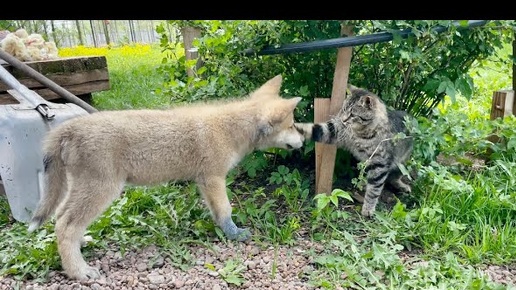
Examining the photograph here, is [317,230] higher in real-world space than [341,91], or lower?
lower

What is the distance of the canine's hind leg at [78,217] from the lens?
301cm

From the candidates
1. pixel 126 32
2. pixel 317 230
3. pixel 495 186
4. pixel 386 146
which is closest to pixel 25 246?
pixel 317 230

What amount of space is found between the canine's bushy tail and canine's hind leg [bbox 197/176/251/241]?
38.0 inches

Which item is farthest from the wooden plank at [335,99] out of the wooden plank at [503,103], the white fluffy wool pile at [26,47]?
the white fluffy wool pile at [26,47]

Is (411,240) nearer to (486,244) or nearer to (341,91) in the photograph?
(486,244)

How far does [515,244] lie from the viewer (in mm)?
3439

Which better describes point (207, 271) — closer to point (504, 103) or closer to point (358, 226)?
point (358, 226)

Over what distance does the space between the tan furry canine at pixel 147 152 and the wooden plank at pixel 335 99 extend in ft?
0.97

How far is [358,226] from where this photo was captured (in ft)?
12.5

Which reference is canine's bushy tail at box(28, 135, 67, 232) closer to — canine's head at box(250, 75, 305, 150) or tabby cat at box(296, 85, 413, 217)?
canine's head at box(250, 75, 305, 150)

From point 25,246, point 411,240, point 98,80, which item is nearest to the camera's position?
point 25,246

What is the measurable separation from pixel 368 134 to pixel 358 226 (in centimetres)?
77
